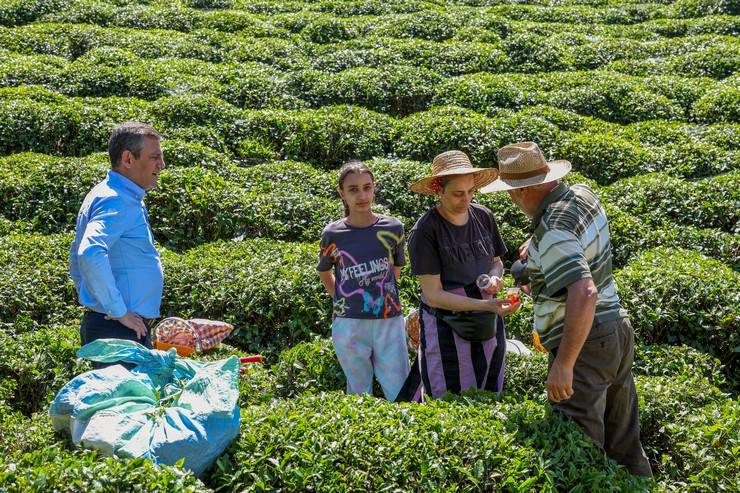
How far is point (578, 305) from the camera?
3.98m

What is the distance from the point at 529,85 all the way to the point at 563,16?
547cm

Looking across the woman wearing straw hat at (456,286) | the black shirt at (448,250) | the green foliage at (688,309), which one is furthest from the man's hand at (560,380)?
the green foliage at (688,309)

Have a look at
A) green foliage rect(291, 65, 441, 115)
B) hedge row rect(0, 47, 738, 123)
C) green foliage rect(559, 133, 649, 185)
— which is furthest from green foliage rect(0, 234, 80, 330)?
green foliage rect(559, 133, 649, 185)

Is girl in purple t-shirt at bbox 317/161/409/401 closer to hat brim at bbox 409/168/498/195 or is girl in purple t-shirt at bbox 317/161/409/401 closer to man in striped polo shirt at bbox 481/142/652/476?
hat brim at bbox 409/168/498/195

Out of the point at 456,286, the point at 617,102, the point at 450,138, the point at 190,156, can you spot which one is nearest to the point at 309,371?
the point at 456,286

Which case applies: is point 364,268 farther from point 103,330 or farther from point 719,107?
point 719,107

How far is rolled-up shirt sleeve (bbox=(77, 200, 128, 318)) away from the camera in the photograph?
4.63m

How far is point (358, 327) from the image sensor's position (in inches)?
211

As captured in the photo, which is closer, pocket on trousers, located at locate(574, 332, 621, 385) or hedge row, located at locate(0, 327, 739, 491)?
hedge row, located at locate(0, 327, 739, 491)

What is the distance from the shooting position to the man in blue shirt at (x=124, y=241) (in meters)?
4.77

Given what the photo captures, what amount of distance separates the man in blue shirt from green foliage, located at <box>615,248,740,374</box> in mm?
3817

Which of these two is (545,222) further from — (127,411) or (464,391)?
(127,411)

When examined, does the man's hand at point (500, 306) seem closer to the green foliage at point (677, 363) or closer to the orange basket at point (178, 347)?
the green foliage at point (677, 363)

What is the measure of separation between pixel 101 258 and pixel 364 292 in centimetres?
160
